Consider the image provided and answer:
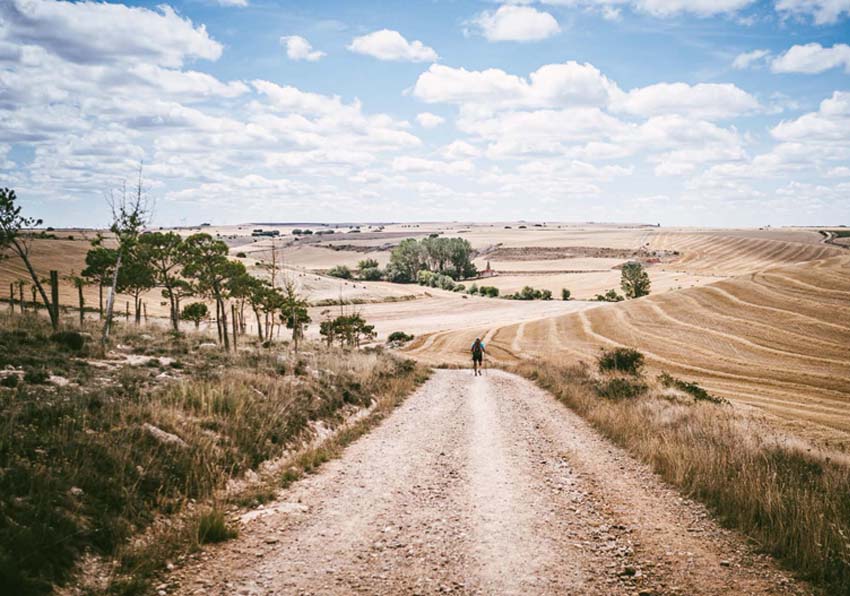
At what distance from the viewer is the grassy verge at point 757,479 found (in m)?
6.18

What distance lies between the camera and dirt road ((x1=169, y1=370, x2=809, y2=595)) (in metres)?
5.74

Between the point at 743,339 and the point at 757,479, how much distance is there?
49166 mm

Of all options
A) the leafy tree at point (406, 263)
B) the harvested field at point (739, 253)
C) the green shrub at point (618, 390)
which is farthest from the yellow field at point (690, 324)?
the leafy tree at point (406, 263)

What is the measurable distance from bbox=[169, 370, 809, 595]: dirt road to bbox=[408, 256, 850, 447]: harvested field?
1559 cm

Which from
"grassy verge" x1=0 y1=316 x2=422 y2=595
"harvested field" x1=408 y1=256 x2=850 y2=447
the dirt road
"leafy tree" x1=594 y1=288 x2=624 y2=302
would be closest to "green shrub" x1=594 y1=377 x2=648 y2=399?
"harvested field" x1=408 y1=256 x2=850 y2=447

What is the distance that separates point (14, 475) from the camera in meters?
6.25

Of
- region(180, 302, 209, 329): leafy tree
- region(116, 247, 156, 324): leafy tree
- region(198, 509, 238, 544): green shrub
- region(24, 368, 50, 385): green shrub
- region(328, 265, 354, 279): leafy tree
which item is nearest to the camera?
region(198, 509, 238, 544): green shrub

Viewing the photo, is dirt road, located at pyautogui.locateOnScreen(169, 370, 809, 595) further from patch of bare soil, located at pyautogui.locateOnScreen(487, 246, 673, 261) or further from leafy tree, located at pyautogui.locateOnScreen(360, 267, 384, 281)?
patch of bare soil, located at pyautogui.locateOnScreen(487, 246, 673, 261)

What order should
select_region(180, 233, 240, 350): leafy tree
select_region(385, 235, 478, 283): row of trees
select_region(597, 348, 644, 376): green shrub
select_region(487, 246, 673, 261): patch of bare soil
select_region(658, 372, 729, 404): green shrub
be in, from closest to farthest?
1. select_region(658, 372, 729, 404): green shrub
2. select_region(597, 348, 644, 376): green shrub
3. select_region(180, 233, 240, 350): leafy tree
4. select_region(385, 235, 478, 283): row of trees
5. select_region(487, 246, 673, 261): patch of bare soil

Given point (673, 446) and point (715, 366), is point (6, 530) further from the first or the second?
point (715, 366)

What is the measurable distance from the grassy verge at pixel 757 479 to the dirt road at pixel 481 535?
345 mm

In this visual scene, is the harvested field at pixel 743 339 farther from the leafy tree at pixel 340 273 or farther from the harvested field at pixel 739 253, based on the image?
the leafy tree at pixel 340 273

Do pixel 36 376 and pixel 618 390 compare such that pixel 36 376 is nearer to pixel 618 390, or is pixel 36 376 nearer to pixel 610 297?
pixel 618 390

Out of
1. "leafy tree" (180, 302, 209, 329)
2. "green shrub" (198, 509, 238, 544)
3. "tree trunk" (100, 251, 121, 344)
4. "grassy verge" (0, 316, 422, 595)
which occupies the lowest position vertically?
"leafy tree" (180, 302, 209, 329)
